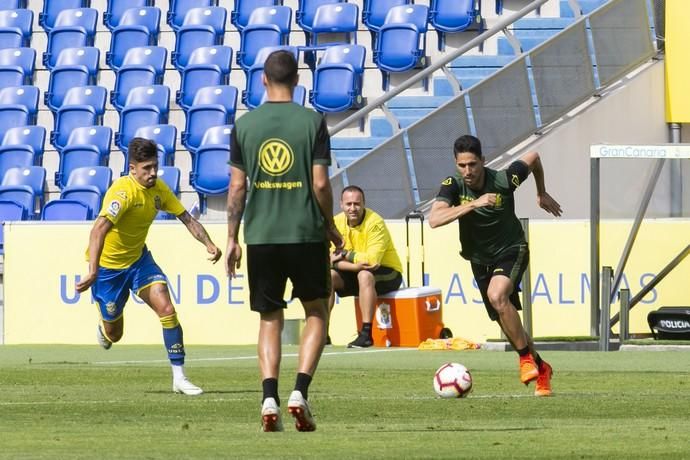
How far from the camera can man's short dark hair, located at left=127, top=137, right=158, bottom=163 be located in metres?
12.7

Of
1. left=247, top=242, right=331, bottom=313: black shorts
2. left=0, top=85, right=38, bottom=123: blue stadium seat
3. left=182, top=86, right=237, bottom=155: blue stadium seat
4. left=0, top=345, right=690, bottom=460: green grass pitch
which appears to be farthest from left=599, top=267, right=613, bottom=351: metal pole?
left=0, top=85, right=38, bottom=123: blue stadium seat

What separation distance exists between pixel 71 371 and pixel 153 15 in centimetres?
1374

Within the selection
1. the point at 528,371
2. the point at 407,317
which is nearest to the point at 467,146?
the point at 528,371

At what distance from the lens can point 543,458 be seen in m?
7.50

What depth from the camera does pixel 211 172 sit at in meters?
24.0

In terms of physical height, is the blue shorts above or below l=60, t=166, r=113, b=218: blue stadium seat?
below

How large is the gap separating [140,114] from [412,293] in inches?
313

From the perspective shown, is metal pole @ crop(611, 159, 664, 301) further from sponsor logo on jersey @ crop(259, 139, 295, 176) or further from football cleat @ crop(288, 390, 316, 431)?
football cleat @ crop(288, 390, 316, 431)

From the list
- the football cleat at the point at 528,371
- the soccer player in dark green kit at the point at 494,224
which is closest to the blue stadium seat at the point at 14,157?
the soccer player in dark green kit at the point at 494,224

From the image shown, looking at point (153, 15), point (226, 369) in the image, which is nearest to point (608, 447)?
point (226, 369)

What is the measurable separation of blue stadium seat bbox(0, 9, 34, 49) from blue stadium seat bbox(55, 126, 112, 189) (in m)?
3.73

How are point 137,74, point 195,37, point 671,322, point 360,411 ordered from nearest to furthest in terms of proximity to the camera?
point 360,411, point 671,322, point 137,74, point 195,37

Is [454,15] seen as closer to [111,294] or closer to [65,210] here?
[65,210]

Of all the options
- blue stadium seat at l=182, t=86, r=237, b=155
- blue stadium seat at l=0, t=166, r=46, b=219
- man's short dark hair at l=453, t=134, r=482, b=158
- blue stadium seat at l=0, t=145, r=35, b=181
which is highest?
blue stadium seat at l=182, t=86, r=237, b=155
